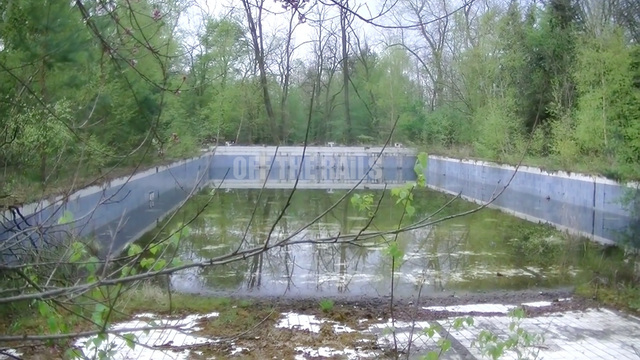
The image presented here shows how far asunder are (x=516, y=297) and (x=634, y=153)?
18.0 feet

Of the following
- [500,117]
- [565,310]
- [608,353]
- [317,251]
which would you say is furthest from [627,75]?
[608,353]

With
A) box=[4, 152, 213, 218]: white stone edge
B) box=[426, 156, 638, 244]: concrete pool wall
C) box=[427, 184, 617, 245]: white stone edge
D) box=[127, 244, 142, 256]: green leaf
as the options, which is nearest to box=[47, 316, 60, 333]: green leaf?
box=[127, 244, 142, 256]: green leaf

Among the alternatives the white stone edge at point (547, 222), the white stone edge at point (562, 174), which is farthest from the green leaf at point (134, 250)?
the white stone edge at point (562, 174)

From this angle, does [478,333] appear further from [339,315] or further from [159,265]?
[159,265]

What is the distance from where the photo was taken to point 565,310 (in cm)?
617

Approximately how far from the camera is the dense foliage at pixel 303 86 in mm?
3314

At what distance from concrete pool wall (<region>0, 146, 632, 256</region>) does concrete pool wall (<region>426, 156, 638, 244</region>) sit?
0.06ft

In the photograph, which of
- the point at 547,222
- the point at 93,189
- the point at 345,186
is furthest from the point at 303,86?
the point at 345,186

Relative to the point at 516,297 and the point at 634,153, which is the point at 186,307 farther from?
the point at 634,153

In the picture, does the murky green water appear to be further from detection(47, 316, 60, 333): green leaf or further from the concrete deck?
detection(47, 316, 60, 333): green leaf

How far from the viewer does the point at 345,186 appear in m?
21.1

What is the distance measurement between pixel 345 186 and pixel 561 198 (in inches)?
285

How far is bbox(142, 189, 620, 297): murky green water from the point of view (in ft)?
24.7

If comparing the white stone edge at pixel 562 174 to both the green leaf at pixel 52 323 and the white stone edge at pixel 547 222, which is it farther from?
the green leaf at pixel 52 323
